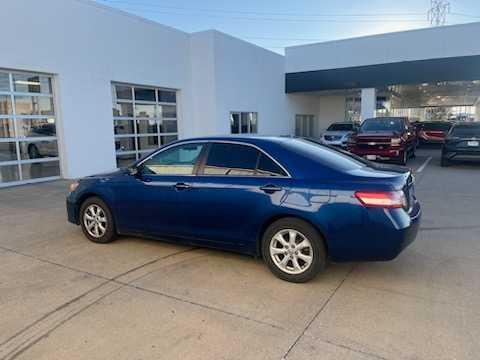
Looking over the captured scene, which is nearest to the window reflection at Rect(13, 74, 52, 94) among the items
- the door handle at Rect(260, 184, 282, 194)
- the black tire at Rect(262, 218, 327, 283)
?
the door handle at Rect(260, 184, 282, 194)

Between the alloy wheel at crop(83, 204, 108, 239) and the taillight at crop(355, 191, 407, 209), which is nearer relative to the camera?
the taillight at crop(355, 191, 407, 209)

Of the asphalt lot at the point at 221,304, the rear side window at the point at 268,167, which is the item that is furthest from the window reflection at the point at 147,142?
the rear side window at the point at 268,167

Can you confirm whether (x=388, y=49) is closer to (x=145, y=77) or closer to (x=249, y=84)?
(x=249, y=84)

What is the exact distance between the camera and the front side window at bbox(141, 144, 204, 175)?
4629mm

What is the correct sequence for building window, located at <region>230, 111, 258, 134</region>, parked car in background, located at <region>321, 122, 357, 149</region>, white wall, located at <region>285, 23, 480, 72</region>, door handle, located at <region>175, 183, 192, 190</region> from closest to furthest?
door handle, located at <region>175, 183, 192, 190</region> → building window, located at <region>230, 111, 258, 134</region> → white wall, located at <region>285, 23, 480, 72</region> → parked car in background, located at <region>321, 122, 357, 149</region>

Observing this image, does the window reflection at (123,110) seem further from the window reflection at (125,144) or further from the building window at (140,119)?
the window reflection at (125,144)

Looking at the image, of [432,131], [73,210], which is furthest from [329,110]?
[73,210]

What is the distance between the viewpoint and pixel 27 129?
10422mm

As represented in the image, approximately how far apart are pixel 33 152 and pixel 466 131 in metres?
13.9

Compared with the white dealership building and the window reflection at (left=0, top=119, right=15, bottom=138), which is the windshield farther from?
the window reflection at (left=0, top=119, right=15, bottom=138)

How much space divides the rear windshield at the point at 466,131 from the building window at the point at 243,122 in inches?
361

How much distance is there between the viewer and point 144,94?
14.2 metres

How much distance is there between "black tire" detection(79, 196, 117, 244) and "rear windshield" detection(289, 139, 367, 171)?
8.72 ft

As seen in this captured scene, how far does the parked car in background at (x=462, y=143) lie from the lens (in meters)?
12.8
